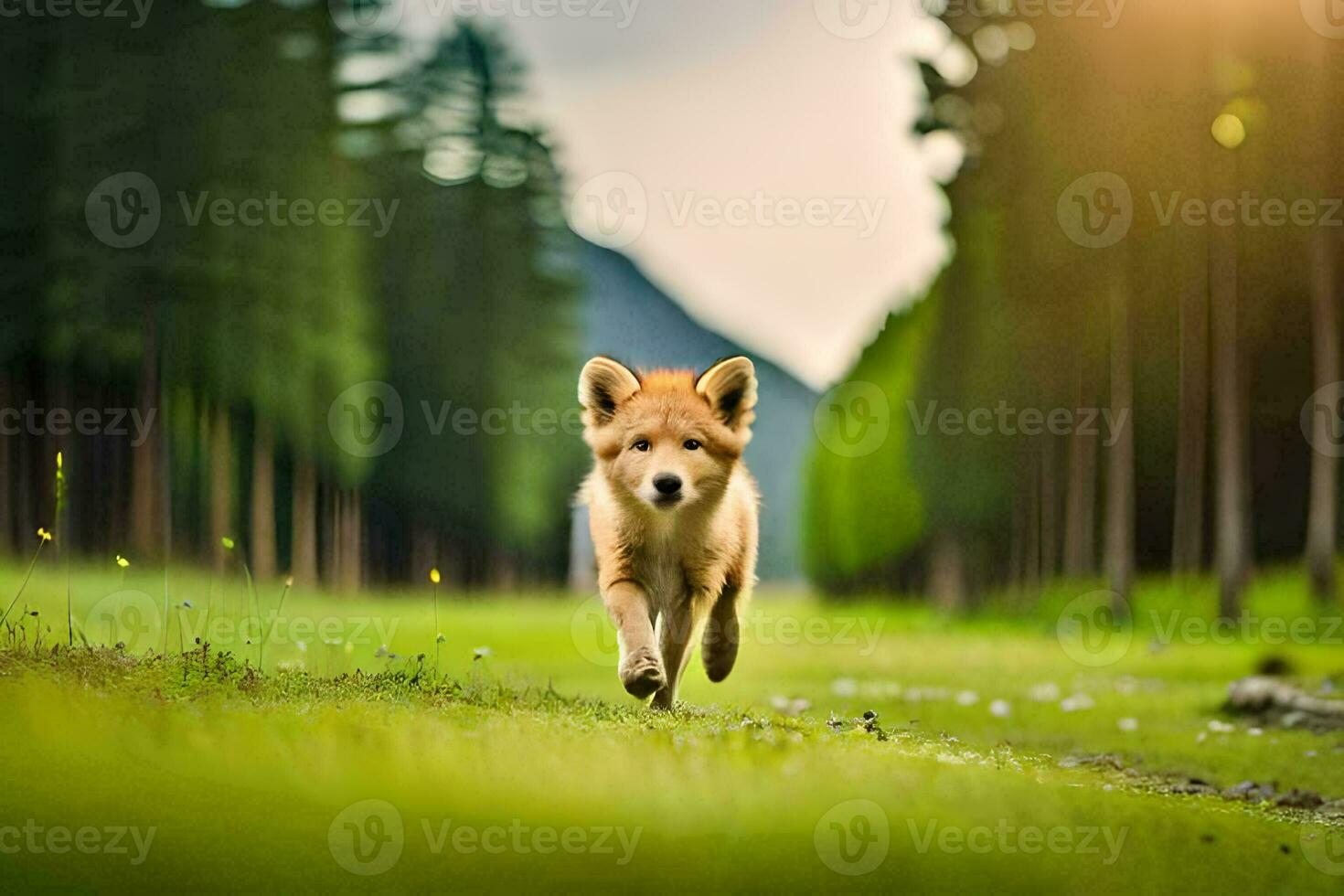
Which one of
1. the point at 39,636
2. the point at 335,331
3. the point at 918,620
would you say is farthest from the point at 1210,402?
the point at 39,636

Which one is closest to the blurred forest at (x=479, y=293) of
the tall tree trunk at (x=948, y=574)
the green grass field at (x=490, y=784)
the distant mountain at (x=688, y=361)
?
the distant mountain at (x=688, y=361)

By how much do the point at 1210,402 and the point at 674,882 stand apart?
22557 mm

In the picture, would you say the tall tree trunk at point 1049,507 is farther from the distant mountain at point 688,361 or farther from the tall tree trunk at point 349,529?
the tall tree trunk at point 349,529

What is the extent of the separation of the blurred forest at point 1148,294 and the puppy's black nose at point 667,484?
1778cm

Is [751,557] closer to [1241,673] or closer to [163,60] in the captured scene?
[1241,673]

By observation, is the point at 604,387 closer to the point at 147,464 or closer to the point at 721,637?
the point at 721,637

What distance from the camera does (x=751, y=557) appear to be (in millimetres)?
10781

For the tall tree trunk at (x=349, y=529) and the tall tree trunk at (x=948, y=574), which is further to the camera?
the tall tree trunk at (x=948, y=574)

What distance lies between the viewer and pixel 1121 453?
26594mm

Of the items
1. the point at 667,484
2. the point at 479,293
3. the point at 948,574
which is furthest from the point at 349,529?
the point at 667,484

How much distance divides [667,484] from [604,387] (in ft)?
3.20

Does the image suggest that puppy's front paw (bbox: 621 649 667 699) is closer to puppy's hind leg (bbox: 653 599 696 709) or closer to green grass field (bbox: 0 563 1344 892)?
green grass field (bbox: 0 563 1344 892)

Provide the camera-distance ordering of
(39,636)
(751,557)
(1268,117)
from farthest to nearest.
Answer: (1268,117) < (751,557) < (39,636)

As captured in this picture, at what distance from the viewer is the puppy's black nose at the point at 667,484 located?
29.7 ft
